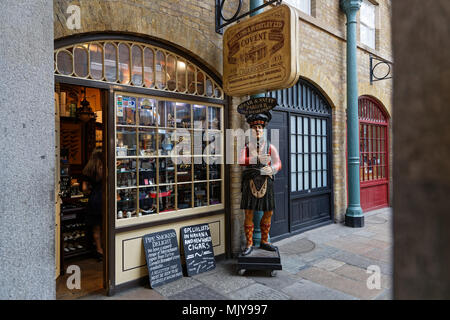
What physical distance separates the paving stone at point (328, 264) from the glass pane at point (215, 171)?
218 centimetres

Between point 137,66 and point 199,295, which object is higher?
point 137,66

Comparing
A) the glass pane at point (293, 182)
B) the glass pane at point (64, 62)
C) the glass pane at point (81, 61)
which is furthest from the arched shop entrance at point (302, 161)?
the glass pane at point (64, 62)

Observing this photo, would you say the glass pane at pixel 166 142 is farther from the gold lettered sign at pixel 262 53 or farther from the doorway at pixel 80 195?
the gold lettered sign at pixel 262 53

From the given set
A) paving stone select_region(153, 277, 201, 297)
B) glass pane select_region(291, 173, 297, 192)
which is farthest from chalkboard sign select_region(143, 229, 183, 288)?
glass pane select_region(291, 173, 297, 192)

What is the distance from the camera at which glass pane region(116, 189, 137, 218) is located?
159 inches

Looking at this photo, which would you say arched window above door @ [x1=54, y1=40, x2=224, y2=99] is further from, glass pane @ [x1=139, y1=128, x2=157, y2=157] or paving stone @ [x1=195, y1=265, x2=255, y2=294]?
paving stone @ [x1=195, y1=265, x2=255, y2=294]

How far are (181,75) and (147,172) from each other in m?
1.59

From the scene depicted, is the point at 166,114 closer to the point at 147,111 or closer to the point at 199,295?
the point at 147,111

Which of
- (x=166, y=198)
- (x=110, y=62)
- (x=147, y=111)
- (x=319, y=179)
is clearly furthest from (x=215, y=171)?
(x=319, y=179)

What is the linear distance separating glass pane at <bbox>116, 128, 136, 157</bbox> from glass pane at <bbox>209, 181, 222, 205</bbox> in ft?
4.92

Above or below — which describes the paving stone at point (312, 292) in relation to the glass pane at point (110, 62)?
below

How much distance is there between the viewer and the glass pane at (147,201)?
4.22m

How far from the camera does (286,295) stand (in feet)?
12.4

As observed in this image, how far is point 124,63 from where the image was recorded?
397 cm
